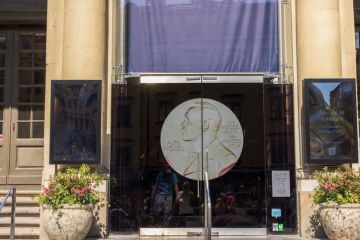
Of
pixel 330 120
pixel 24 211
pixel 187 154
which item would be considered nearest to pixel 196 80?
pixel 187 154

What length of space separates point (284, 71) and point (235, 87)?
0.97 metres

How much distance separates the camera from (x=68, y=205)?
27.3 feet

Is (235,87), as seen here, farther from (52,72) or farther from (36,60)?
(36,60)

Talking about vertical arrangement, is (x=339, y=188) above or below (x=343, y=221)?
above

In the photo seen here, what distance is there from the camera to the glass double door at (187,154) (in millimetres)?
9547

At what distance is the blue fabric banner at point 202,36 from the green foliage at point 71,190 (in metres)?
2.26

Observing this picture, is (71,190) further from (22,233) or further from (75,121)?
(22,233)

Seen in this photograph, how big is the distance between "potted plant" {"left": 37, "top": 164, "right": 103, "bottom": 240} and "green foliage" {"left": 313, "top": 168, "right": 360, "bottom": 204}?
363cm

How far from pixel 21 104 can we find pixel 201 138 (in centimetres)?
411

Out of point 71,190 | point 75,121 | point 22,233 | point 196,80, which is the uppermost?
point 196,80

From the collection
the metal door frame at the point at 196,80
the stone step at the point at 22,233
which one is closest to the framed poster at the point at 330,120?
the metal door frame at the point at 196,80

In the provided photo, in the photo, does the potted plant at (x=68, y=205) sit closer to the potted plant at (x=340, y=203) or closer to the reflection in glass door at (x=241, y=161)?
the reflection in glass door at (x=241, y=161)

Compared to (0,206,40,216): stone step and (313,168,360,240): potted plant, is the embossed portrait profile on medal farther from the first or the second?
(0,206,40,216): stone step

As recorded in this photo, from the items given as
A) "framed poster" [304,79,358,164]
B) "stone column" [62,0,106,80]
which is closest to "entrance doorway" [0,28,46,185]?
"stone column" [62,0,106,80]
